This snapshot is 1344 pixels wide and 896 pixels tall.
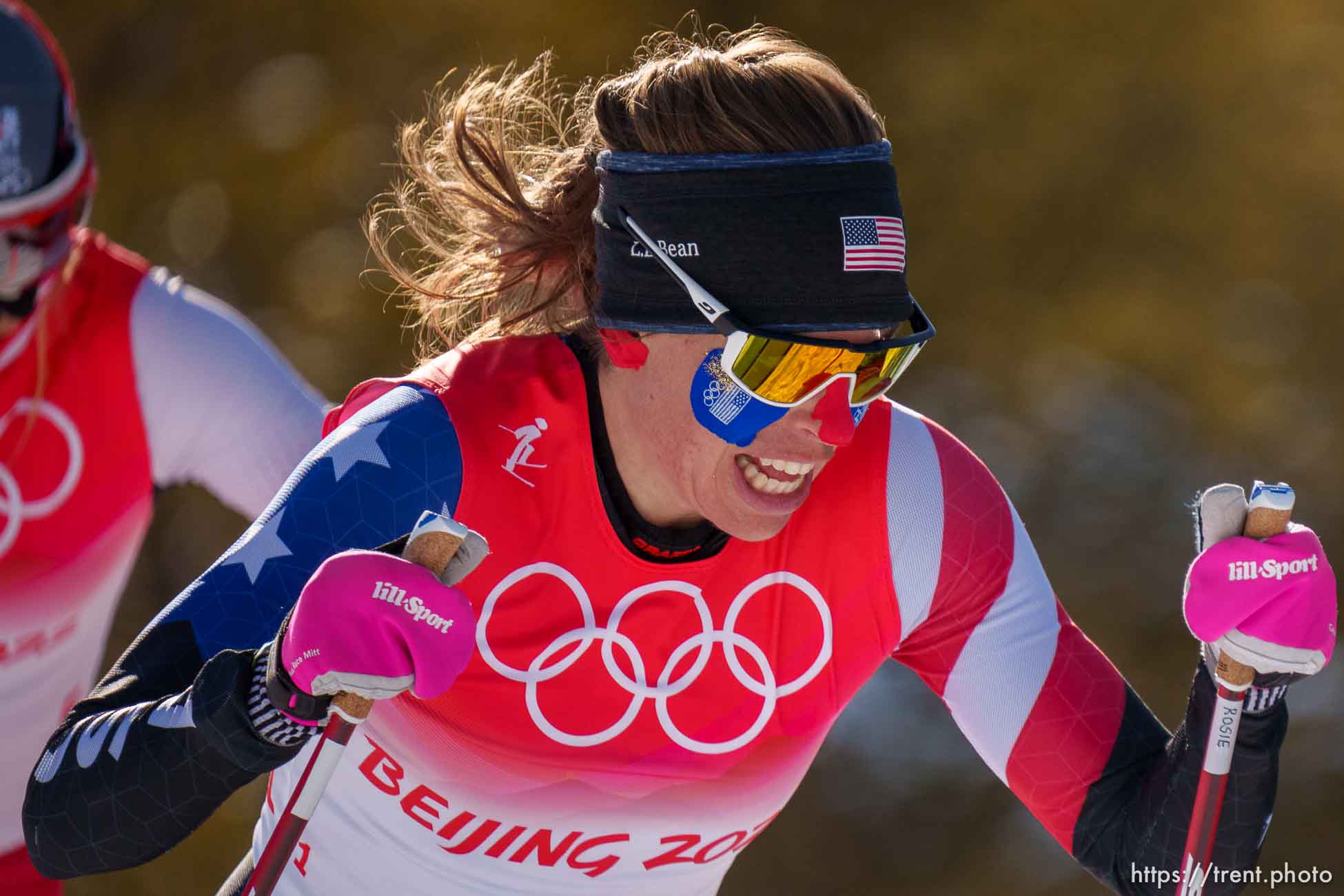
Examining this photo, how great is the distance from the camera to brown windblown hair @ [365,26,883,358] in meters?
2.24

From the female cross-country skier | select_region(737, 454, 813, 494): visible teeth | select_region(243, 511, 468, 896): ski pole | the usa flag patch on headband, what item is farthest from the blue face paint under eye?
the female cross-country skier

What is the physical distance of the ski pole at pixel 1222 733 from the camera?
204cm

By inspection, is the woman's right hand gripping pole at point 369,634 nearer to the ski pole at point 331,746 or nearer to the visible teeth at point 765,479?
the ski pole at point 331,746

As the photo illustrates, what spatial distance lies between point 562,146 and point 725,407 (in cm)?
70

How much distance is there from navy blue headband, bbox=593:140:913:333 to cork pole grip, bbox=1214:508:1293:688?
20.6 inches

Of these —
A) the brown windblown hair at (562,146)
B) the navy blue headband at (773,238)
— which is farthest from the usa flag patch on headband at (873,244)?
the brown windblown hair at (562,146)

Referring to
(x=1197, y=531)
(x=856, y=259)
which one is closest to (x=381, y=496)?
(x=856, y=259)

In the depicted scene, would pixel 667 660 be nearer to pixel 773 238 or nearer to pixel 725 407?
pixel 725 407

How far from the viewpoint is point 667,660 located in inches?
92.3

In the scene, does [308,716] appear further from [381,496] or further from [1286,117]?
[1286,117]

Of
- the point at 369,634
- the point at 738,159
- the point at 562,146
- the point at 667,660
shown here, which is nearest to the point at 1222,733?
the point at 667,660

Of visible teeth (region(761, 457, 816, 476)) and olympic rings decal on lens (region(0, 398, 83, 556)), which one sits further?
olympic rings decal on lens (region(0, 398, 83, 556))

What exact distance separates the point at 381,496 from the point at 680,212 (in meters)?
0.55

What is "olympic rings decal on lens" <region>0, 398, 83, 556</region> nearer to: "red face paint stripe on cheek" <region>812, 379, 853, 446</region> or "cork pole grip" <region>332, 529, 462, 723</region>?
"cork pole grip" <region>332, 529, 462, 723</region>
